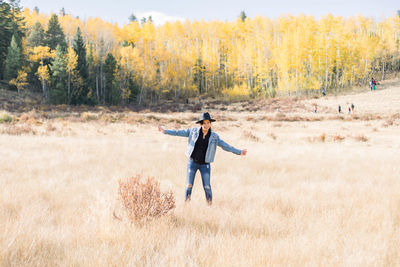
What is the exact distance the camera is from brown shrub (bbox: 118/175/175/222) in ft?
10.9

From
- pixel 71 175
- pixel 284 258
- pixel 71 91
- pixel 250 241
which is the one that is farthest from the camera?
pixel 71 91

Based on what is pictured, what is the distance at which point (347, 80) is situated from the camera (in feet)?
177

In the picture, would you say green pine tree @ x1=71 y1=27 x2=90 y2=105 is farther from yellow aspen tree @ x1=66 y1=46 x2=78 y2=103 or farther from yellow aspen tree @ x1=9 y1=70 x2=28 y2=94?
yellow aspen tree @ x1=9 y1=70 x2=28 y2=94

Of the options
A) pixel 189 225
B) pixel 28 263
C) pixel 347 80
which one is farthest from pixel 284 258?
pixel 347 80

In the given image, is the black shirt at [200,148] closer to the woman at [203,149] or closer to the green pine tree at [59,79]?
the woman at [203,149]

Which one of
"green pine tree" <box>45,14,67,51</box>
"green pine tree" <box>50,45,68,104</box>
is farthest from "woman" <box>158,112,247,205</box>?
"green pine tree" <box>45,14,67,51</box>

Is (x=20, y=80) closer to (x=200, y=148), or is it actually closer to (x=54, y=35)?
(x=54, y=35)

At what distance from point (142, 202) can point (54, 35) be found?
56.9m

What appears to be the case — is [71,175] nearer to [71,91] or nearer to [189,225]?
[189,225]

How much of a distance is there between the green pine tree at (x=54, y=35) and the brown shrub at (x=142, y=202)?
53305 mm

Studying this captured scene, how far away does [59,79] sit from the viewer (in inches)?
1615

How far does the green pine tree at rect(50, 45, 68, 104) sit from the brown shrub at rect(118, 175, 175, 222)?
42129 mm

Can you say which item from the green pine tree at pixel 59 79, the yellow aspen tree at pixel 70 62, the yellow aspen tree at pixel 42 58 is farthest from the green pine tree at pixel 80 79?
the yellow aspen tree at pixel 42 58

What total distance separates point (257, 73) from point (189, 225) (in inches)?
2325
